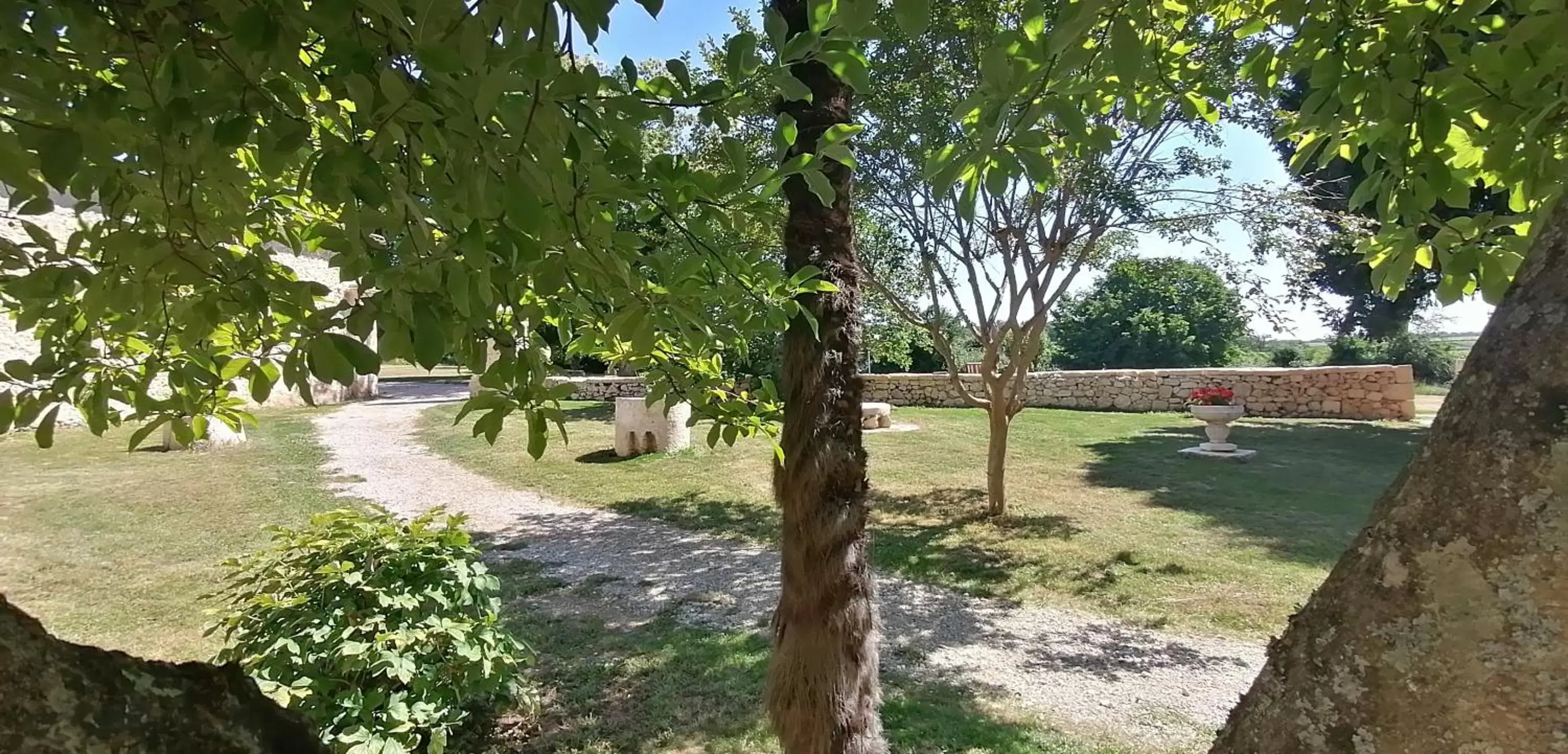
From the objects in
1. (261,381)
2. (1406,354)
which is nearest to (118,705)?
(261,381)

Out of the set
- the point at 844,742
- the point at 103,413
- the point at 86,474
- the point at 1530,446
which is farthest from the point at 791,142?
the point at 86,474

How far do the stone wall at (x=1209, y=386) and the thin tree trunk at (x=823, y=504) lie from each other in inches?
394

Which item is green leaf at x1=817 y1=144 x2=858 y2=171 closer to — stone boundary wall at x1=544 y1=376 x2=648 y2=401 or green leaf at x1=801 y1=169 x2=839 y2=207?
green leaf at x1=801 y1=169 x2=839 y2=207

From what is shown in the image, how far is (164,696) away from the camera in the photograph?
81 cm

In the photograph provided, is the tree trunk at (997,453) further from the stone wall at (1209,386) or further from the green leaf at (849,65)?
the green leaf at (849,65)

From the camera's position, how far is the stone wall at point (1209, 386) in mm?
14898

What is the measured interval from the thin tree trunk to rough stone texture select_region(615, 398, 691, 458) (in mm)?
8735

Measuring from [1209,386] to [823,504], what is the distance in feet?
52.9

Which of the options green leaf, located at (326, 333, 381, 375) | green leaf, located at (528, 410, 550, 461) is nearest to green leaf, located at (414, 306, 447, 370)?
green leaf, located at (326, 333, 381, 375)

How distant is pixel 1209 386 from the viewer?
639 inches

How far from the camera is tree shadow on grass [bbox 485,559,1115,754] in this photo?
3.56 meters

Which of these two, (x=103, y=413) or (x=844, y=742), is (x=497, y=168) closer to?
(x=103, y=413)

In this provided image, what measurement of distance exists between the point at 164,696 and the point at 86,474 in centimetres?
1179

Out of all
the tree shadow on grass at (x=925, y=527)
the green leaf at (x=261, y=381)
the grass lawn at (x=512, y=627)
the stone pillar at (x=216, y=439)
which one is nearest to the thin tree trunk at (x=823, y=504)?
the grass lawn at (x=512, y=627)
